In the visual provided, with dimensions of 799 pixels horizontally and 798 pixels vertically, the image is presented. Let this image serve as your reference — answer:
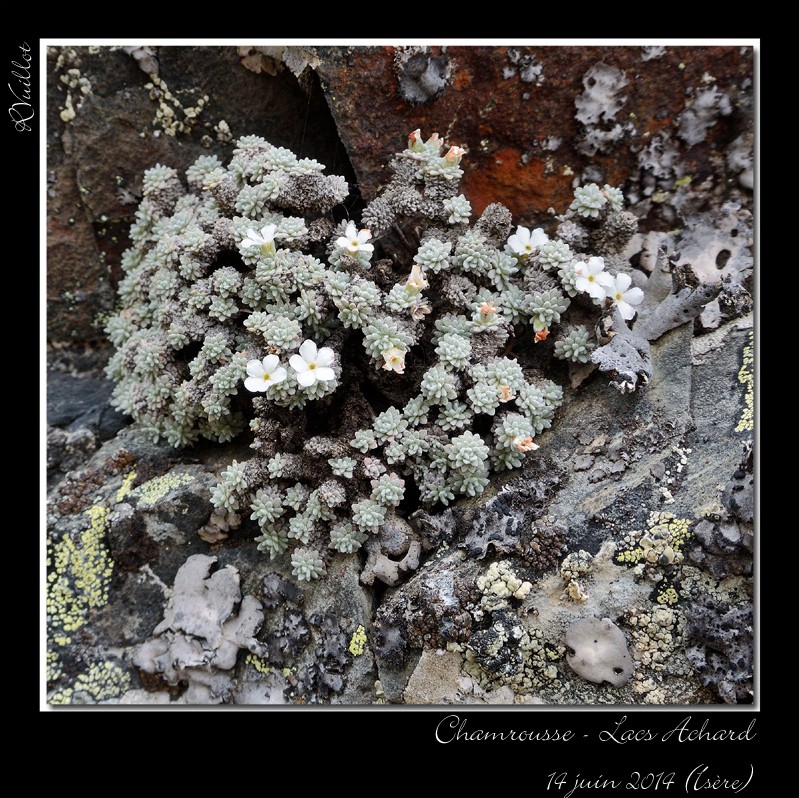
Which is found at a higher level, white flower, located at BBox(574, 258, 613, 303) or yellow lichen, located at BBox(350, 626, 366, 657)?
white flower, located at BBox(574, 258, 613, 303)

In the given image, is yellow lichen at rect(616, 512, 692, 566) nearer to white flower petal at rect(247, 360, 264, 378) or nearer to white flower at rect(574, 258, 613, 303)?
white flower at rect(574, 258, 613, 303)

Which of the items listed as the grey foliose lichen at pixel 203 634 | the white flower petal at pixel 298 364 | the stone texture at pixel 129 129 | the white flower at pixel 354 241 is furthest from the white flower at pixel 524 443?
the stone texture at pixel 129 129

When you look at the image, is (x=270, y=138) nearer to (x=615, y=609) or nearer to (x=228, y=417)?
(x=228, y=417)

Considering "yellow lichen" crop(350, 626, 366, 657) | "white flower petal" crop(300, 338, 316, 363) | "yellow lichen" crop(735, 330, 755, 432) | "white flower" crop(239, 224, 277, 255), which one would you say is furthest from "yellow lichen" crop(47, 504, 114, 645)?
"yellow lichen" crop(735, 330, 755, 432)

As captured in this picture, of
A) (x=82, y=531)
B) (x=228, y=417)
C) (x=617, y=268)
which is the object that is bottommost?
(x=82, y=531)

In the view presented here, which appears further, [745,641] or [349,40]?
[349,40]

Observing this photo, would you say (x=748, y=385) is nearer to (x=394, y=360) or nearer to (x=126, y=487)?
(x=394, y=360)

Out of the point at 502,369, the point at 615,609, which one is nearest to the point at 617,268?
the point at 502,369
